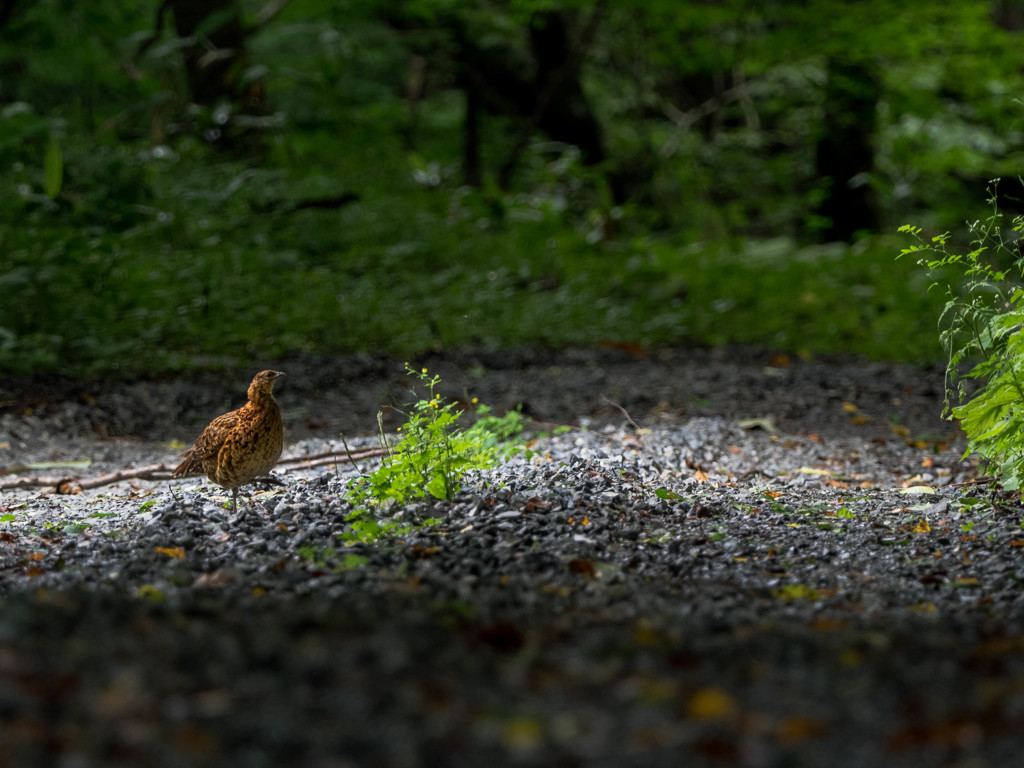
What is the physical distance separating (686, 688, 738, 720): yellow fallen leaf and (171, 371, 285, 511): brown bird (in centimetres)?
238

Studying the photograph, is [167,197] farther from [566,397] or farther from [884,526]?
[884,526]

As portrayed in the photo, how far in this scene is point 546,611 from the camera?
8.03ft

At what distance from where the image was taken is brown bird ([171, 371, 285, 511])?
3670 millimetres

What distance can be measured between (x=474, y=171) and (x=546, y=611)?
40.2 feet

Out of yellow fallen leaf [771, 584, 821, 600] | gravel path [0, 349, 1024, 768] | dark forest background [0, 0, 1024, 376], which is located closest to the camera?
gravel path [0, 349, 1024, 768]

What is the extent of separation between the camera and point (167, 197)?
28.7 ft

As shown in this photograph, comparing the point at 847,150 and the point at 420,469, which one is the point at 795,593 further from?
the point at 847,150

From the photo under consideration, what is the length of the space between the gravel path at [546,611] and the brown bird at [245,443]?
139mm

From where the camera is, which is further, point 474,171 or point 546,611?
point 474,171

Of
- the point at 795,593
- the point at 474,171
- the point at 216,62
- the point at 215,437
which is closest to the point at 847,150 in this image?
the point at 474,171

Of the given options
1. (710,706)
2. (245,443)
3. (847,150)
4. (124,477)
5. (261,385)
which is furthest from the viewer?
(847,150)

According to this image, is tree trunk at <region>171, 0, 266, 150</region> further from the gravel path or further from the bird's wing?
the bird's wing

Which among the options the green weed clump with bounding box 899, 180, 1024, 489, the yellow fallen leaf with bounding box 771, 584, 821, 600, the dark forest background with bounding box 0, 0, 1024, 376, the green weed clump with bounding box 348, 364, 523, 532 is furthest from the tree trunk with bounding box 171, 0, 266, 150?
the yellow fallen leaf with bounding box 771, 584, 821, 600

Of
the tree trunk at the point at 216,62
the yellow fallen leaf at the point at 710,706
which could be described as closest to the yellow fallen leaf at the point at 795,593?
the yellow fallen leaf at the point at 710,706
